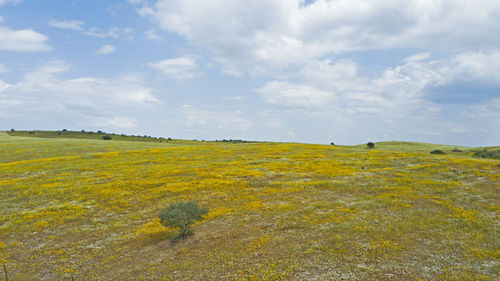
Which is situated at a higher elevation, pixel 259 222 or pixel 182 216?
pixel 182 216

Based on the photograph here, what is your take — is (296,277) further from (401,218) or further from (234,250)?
(401,218)

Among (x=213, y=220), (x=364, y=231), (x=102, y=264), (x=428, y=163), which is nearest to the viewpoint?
(x=102, y=264)

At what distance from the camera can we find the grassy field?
16.7 meters

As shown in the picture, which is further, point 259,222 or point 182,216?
point 259,222

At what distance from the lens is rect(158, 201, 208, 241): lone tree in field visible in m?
21.5

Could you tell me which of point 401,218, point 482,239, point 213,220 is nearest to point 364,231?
point 401,218

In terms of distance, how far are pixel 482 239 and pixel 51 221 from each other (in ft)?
115

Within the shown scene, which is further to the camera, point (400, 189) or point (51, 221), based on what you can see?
point (400, 189)

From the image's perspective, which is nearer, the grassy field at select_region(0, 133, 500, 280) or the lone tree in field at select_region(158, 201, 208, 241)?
the grassy field at select_region(0, 133, 500, 280)

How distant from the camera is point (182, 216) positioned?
70.5 feet

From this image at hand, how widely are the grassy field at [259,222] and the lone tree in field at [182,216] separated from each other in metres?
1.25

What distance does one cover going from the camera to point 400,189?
32.1m

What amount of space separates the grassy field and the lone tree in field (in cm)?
125

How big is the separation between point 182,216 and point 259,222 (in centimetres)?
661
